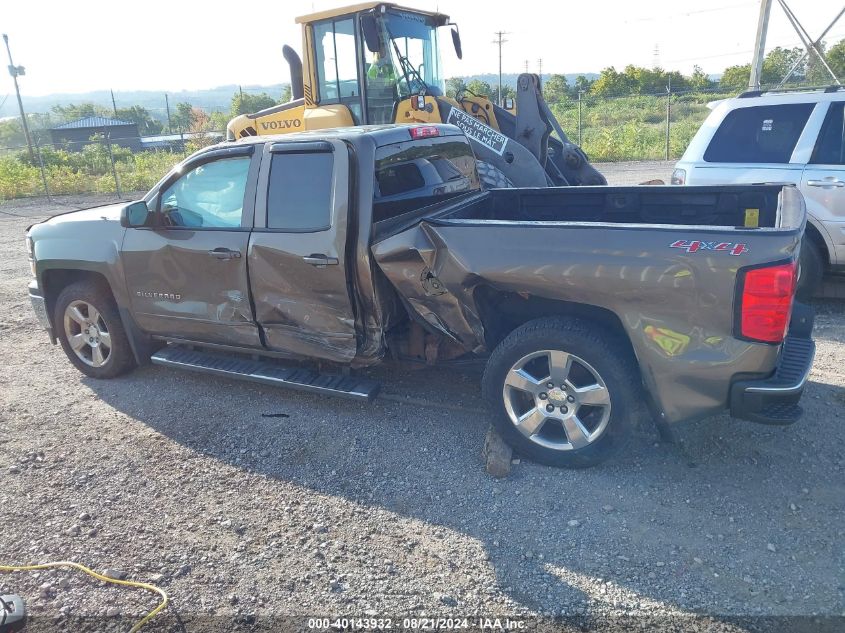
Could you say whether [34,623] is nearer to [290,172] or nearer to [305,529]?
[305,529]

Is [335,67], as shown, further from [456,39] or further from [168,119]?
[168,119]

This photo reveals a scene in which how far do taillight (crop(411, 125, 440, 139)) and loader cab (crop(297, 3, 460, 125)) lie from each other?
14.7ft

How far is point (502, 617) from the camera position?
9.51 ft

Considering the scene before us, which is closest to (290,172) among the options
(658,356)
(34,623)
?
(658,356)

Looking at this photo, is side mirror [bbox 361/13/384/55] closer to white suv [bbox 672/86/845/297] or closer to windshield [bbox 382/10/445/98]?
windshield [bbox 382/10/445/98]

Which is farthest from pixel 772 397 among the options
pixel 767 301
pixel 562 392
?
pixel 562 392

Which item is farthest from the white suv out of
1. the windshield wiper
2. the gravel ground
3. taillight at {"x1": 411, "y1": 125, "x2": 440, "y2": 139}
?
the windshield wiper

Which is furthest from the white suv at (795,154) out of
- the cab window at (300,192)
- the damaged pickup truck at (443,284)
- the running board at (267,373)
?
the running board at (267,373)

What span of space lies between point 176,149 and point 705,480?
3523cm

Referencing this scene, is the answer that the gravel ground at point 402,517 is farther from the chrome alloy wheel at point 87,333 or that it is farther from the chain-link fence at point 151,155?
the chain-link fence at point 151,155

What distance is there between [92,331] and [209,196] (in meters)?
1.75

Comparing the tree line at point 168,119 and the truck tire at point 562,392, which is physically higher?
the tree line at point 168,119

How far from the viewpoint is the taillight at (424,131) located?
488 centimetres

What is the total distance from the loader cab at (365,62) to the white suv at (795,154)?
168 inches
